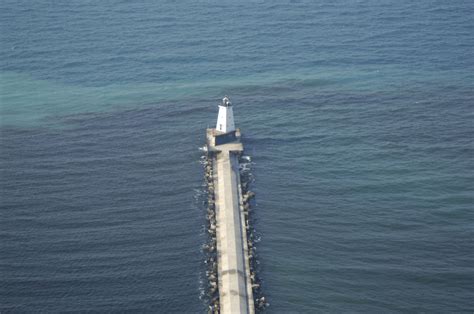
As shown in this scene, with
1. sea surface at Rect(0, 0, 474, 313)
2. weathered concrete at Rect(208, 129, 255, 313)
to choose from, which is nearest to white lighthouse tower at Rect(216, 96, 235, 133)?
weathered concrete at Rect(208, 129, 255, 313)

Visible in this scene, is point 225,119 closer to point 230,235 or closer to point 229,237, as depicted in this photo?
point 230,235

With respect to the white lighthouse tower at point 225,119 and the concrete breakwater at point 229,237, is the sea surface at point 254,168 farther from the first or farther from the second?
the white lighthouse tower at point 225,119

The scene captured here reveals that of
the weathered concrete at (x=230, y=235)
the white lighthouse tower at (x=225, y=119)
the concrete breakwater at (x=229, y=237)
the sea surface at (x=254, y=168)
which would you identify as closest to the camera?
the weathered concrete at (x=230, y=235)

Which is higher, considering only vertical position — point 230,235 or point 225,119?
point 225,119

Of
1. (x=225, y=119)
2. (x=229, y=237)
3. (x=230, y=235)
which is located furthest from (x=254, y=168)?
(x=229, y=237)

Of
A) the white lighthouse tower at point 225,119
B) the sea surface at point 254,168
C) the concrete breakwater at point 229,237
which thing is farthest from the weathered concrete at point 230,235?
the white lighthouse tower at point 225,119

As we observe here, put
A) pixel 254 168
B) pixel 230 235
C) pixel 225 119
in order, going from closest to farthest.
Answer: pixel 230 235, pixel 254 168, pixel 225 119

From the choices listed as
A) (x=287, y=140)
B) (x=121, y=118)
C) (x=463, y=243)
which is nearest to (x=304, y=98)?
(x=287, y=140)

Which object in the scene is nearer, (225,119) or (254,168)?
(254,168)
